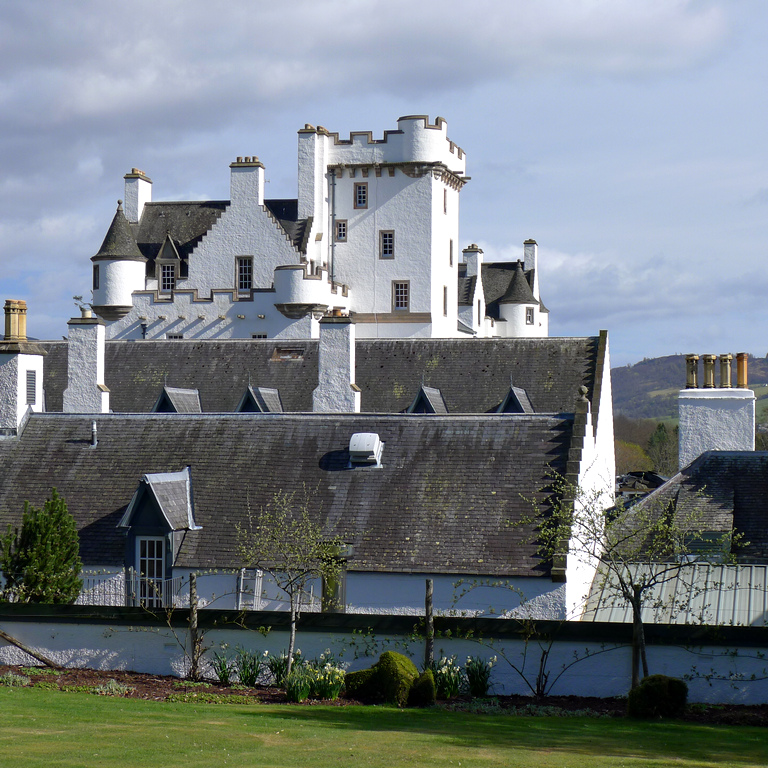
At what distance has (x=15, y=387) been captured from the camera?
27.3 meters

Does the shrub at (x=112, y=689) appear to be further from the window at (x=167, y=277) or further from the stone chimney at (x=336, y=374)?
the window at (x=167, y=277)

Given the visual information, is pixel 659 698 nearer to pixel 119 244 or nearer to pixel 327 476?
pixel 327 476

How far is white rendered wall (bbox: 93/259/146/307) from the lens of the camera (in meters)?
52.0

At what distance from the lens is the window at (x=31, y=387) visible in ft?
91.2

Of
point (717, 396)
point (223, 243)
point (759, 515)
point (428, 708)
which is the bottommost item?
point (428, 708)

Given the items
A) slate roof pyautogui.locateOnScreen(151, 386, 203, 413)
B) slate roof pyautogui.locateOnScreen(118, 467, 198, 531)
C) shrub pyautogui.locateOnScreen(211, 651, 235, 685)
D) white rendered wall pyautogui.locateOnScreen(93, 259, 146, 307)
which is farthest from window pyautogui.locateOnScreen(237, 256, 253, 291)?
shrub pyautogui.locateOnScreen(211, 651, 235, 685)

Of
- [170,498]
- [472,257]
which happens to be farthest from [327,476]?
[472,257]

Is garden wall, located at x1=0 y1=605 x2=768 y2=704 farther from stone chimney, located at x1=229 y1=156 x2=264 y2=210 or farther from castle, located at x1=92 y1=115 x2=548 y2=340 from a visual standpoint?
stone chimney, located at x1=229 y1=156 x2=264 y2=210

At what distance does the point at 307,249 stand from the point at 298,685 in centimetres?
3949

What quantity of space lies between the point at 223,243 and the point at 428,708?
39618 mm

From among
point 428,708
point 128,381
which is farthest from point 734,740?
point 128,381

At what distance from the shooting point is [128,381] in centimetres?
3762

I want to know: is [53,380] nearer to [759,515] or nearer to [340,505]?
[340,505]

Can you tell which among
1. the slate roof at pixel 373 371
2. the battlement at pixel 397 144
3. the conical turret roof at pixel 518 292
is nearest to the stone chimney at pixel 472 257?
the conical turret roof at pixel 518 292
